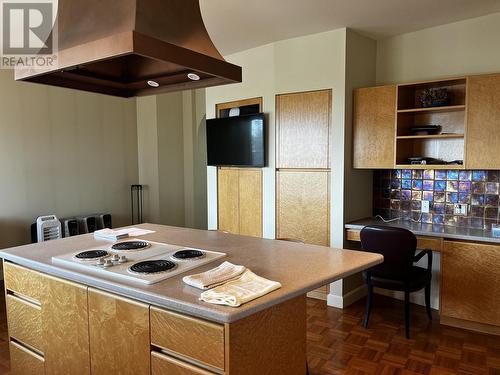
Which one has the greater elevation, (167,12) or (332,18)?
(332,18)

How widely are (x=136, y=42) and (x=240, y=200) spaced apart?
10.1 ft

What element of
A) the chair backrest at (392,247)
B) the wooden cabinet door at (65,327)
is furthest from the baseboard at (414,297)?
the wooden cabinet door at (65,327)

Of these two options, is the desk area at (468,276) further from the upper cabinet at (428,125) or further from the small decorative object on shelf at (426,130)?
the small decorative object on shelf at (426,130)

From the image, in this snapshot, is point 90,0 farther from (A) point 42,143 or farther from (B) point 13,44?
(A) point 42,143

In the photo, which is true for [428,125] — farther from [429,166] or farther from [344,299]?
[344,299]

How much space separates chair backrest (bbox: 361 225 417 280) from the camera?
9.87ft

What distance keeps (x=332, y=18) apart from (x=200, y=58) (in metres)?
1.98

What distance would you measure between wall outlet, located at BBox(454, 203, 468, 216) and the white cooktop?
2.49m

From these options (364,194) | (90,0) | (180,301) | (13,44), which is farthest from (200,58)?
(13,44)

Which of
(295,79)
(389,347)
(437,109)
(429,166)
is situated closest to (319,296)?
(389,347)

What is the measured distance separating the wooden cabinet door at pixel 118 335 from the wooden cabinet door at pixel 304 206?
243cm

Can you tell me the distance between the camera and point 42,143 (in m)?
4.93

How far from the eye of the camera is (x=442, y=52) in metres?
3.59

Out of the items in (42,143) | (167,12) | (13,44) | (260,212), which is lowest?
(260,212)
